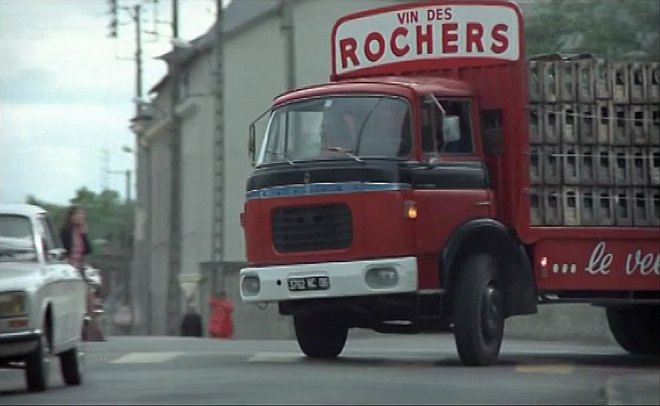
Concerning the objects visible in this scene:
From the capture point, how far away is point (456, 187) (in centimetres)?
1959

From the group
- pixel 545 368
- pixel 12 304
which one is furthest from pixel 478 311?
pixel 12 304

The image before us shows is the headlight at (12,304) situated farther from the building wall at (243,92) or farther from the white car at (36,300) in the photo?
the building wall at (243,92)

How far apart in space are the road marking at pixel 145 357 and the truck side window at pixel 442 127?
3.65 meters

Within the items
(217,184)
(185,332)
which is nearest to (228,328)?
(185,332)

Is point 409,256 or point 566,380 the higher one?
point 409,256

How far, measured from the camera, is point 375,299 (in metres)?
19.3

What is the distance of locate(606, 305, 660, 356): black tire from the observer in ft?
75.5

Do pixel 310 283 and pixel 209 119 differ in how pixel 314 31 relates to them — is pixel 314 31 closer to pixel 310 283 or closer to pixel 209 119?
pixel 209 119

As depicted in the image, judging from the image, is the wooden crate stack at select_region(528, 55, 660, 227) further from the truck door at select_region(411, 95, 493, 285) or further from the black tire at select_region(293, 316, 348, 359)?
the black tire at select_region(293, 316, 348, 359)

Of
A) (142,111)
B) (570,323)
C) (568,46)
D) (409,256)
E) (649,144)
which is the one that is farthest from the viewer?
(142,111)

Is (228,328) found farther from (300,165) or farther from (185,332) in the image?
(300,165)

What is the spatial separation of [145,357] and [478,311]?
13.2 ft

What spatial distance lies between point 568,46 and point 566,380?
29951 mm

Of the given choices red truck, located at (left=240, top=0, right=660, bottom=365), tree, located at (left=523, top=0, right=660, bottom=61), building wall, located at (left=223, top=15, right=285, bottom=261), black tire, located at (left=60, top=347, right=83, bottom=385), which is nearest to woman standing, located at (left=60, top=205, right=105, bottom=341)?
red truck, located at (left=240, top=0, right=660, bottom=365)
